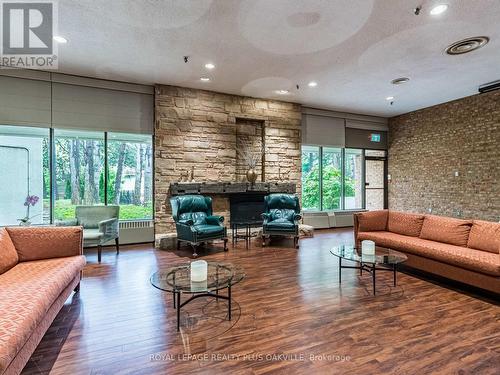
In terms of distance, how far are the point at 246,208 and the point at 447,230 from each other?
12.2 ft

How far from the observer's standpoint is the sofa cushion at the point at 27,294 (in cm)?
146

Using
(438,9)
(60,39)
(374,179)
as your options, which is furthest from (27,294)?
(374,179)

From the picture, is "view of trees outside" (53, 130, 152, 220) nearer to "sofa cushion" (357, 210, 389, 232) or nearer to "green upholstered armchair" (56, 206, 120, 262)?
"green upholstered armchair" (56, 206, 120, 262)

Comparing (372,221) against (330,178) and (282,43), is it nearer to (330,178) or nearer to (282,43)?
(282,43)

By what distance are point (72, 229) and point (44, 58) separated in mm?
3084

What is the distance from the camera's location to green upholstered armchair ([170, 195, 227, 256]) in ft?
15.2

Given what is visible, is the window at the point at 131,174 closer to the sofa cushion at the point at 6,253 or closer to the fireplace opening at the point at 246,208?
→ the fireplace opening at the point at 246,208

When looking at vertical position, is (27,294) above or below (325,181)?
below

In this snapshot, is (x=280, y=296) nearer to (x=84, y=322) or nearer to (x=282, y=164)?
(x=84, y=322)

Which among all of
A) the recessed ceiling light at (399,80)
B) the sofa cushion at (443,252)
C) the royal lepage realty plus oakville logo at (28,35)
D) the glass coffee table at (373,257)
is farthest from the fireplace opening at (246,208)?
the royal lepage realty plus oakville logo at (28,35)

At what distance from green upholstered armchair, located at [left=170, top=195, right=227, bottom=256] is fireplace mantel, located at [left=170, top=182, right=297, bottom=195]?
238 mm

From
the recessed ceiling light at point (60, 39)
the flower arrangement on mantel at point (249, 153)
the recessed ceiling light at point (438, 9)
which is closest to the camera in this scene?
the recessed ceiling light at point (438, 9)

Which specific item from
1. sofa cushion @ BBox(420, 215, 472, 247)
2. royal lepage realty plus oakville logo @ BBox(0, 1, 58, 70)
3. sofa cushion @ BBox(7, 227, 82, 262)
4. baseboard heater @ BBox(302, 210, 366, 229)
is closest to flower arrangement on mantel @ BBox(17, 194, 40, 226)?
sofa cushion @ BBox(7, 227, 82, 262)

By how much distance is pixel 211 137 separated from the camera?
593 cm
